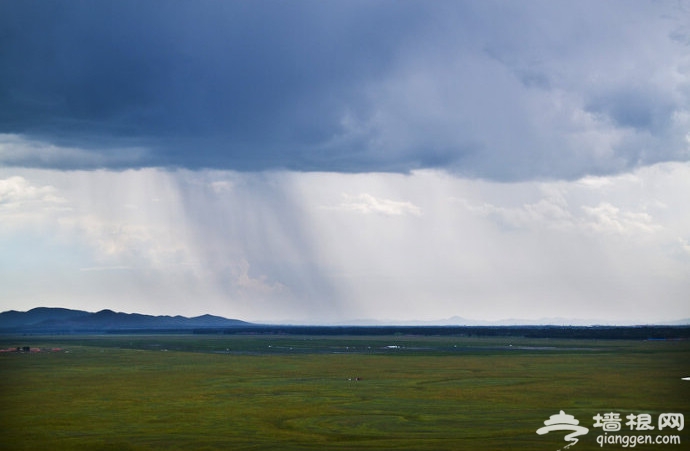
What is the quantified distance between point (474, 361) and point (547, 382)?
34813mm

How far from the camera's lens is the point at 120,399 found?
237 ft

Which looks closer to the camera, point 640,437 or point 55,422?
point 640,437

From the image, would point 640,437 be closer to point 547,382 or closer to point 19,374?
point 547,382

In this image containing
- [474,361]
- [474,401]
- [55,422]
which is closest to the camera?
[55,422]

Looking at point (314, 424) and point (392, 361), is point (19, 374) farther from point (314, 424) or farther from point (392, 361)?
point (314, 424)

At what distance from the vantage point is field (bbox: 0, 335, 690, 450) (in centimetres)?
5100

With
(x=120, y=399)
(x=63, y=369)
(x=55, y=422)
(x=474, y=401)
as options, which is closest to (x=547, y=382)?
(x=474, y=401)

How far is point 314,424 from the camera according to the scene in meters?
56.3

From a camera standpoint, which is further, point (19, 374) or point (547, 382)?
point (19, 374)

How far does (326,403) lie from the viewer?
220 ft

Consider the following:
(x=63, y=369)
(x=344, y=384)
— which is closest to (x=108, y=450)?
(x=344, y=384)

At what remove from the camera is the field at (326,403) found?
51000 millimetres

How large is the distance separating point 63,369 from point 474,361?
190 feet

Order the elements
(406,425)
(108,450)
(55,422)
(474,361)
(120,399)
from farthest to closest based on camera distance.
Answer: (474,361) < (120,399) < (55,422) < (406,425) < (108,450)
